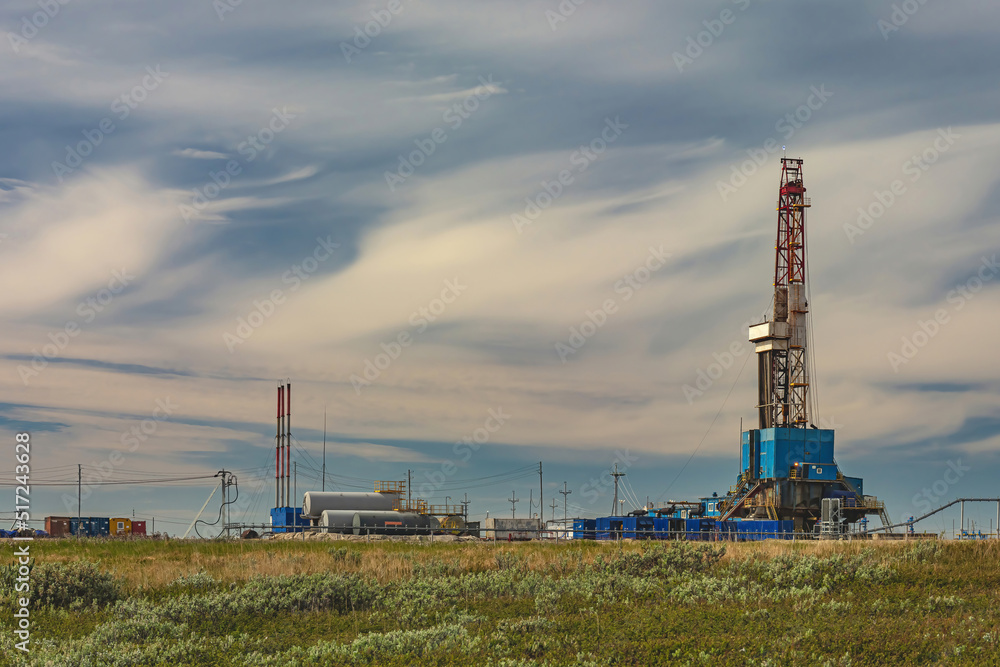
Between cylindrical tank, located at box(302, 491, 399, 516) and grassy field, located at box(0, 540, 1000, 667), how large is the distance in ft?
130

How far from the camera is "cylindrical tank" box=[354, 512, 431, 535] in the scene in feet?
193

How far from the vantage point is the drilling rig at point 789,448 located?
67.1m

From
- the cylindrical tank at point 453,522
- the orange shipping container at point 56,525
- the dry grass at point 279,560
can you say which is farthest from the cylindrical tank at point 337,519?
the orange shipping container at point 56,525

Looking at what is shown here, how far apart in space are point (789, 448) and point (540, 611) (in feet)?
179

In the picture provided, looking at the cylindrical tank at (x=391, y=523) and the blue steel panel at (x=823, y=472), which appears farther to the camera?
the blue steel panel at (x=823, y=472)

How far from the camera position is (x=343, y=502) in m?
67.9

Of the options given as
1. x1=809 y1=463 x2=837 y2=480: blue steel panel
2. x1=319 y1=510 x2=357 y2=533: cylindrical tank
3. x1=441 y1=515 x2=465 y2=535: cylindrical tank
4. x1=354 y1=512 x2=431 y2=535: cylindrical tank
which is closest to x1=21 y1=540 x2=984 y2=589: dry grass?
x1=354 y1=512 x2=431 y2=535: cylindrical tank

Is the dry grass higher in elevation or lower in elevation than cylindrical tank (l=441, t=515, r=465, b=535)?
higher

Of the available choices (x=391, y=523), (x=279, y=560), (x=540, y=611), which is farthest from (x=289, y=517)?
(x=540, y=611)

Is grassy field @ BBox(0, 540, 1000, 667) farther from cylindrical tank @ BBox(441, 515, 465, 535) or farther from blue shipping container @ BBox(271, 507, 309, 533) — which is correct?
cylindrical tank @ BBox(441, 515, 465, 535)

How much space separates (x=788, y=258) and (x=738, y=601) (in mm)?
63874

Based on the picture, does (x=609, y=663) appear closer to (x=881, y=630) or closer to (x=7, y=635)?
(x=881, y=630)

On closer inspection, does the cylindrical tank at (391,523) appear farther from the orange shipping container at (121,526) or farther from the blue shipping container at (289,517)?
the orange shipping container at (121,526)

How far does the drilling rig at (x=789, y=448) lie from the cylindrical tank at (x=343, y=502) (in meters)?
25.9
